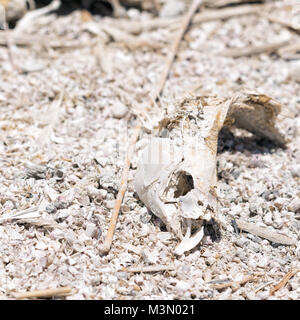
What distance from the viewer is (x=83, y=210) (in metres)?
2.79

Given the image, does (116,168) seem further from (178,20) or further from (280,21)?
(280,21)

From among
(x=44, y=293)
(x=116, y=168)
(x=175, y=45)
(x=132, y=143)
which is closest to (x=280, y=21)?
(x=175, y=45)

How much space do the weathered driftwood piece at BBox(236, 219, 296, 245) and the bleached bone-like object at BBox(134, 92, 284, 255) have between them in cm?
20

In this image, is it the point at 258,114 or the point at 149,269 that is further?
the point at 258,114

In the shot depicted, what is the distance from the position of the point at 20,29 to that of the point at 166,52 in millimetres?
1561

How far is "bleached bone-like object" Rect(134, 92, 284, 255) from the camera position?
8.62 feet

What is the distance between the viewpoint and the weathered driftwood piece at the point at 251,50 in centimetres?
460

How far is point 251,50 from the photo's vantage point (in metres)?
4.63

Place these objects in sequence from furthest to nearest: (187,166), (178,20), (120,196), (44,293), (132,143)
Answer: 1. (178,20)
2. (132,143)
3. (120,196)
4. (187,166)
5. (44,293)

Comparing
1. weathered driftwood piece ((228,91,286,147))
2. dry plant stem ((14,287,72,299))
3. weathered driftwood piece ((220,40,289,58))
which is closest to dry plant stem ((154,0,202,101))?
weathered driftwood piece ((220,40,289,58))

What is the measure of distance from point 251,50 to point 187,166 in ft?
7.68

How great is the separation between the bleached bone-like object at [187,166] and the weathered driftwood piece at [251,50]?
149 centimetres

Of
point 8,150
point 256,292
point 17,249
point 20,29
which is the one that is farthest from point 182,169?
point 20,29
